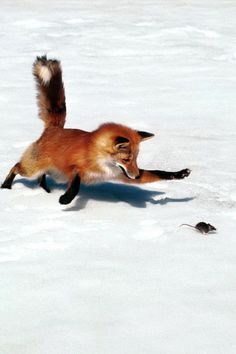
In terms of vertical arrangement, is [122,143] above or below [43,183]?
above

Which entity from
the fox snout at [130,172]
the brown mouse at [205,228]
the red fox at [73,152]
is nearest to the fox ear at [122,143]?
the red fox at [73,152]

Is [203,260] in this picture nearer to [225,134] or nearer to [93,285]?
[93,285]

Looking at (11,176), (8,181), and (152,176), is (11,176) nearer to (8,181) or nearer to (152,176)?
(8,181)

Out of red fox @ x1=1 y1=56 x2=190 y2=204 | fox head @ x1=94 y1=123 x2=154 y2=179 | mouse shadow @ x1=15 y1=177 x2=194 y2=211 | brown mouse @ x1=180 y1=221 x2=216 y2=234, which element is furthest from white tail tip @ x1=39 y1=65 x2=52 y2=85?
brown mouse @ x1=180 y1=221 x2=216 y2=234

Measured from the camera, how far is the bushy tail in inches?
253

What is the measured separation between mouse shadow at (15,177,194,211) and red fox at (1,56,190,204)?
0.61ft

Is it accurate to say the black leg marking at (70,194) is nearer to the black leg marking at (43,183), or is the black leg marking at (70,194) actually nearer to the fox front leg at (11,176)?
the black leg marking at (43,183)

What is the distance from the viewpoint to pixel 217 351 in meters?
3.77

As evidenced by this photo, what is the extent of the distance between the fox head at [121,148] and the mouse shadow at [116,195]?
0.42 meters

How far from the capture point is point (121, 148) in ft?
18.2

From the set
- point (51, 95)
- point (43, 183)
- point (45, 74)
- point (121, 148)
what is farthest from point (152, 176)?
point (45, 74)

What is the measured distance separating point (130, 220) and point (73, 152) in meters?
0.71

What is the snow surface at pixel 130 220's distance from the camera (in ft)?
13.1

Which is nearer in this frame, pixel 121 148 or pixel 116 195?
pixel 121 148
